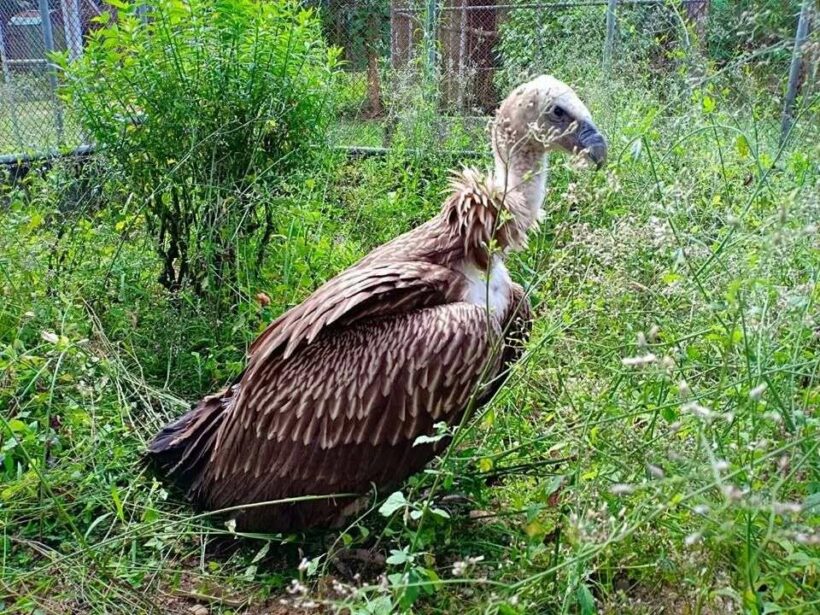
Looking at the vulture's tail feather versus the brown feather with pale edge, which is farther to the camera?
the vulture's tail feather

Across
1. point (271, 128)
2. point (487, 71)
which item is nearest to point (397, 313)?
point (271, 128)

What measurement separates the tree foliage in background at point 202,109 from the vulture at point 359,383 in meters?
1.23

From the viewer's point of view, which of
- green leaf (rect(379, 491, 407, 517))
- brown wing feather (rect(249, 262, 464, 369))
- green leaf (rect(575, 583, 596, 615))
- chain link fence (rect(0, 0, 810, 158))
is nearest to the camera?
green leaf (rect(575, 583, 596, 615))

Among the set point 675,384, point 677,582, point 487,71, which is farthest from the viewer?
point 487,71

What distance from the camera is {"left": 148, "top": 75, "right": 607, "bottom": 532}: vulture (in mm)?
2967

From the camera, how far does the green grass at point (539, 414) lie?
1813mm

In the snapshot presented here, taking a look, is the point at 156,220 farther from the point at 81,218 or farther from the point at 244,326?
the point at 244,326

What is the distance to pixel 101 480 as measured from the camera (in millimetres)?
3334

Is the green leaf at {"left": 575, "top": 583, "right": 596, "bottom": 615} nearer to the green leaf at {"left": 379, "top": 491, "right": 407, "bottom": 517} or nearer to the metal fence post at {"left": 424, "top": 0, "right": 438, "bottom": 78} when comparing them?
the green leaf at {"left": 379, "top": 491, "right": 407, "bottom": 517}

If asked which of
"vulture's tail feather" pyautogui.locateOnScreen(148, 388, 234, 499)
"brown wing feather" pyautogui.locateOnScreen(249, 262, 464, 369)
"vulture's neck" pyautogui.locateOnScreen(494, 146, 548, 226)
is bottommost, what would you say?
"vulture's tail feather" pyautogui.locateOnScreen(148, 388, 234, 499)

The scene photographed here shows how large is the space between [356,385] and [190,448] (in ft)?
3.14

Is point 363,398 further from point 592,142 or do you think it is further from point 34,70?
point 34,70

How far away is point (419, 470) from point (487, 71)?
30.3ft

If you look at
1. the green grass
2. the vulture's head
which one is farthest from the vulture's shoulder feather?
the vulture's head
